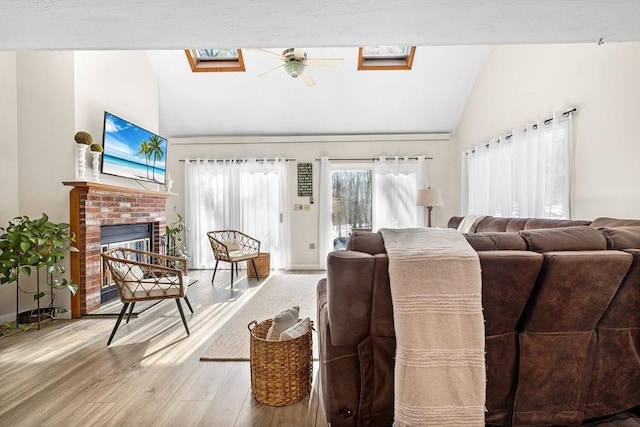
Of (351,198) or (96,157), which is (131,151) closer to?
(96,157)

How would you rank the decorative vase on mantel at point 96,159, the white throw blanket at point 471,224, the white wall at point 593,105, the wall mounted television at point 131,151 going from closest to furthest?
the white wall at point 593,105 < the decorative vase on mantel at point 96,159 < the wall mounted television at point 131,151 < the white throw blanket at point 471,224

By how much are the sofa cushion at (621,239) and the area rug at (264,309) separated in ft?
6.05

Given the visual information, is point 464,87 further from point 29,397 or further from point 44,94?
point 29,397

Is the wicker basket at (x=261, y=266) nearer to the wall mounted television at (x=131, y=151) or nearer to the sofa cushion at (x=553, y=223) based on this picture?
the wall mounted television at (x=131, y=151)

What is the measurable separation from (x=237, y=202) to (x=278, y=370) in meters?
4.19

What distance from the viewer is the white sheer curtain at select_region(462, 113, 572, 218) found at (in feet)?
9.81

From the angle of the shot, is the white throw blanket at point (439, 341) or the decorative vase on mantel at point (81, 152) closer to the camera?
the white throw blanket at point (439, 341)

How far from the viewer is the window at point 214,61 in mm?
4668

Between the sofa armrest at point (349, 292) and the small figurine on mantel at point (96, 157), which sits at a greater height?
the small figurine on mantel at point (96, 157)

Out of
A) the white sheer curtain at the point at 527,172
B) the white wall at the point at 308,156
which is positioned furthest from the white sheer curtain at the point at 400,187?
the white sheer curtain at the point at 527,172

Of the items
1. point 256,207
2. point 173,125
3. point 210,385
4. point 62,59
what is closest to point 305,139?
point 256,207

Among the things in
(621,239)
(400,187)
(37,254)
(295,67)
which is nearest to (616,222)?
(621,239)

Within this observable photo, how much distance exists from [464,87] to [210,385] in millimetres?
4980

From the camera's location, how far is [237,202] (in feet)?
18.5
